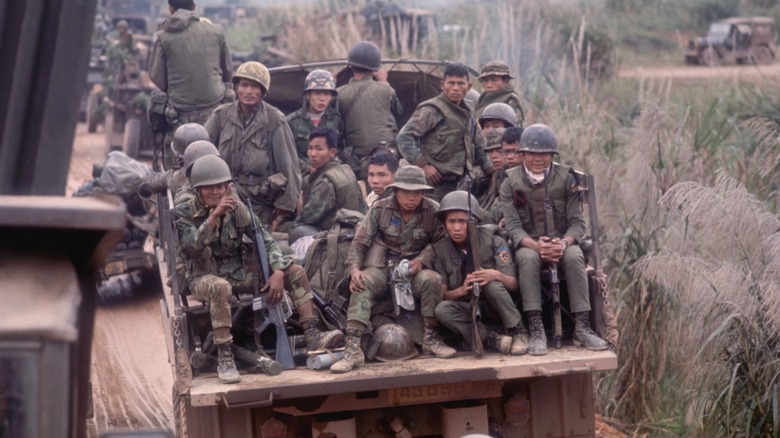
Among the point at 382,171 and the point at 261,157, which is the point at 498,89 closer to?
the point at 382,171

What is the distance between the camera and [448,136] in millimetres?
8344

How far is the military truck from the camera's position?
563 centimetres

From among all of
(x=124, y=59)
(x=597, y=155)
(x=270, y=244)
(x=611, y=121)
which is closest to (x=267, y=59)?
(x=124, y=59)

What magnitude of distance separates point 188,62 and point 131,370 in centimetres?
273

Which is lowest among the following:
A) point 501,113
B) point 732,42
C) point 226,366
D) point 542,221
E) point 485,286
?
point 226,366

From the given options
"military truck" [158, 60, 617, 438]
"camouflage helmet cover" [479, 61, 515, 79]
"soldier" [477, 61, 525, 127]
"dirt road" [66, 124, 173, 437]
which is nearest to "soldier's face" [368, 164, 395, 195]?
"soldier" [477, 61, 525, 127]

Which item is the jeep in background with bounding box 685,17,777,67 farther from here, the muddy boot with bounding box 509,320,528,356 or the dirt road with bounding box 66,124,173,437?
the muddy boot with bounding box 509,320,528,356

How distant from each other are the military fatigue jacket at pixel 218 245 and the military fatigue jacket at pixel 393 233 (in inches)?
20.2

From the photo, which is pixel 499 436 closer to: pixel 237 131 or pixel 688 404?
pixel 688 404

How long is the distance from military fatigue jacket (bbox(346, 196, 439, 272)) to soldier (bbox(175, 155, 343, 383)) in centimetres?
44

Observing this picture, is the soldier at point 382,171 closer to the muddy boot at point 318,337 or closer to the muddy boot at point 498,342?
the muddy boot at point 318,337

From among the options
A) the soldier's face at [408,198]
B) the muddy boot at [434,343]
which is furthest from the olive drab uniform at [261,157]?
the muddy boot at [434,343]

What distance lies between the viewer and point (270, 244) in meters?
6.46

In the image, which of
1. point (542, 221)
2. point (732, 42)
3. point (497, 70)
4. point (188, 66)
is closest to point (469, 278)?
point (542, 221)
